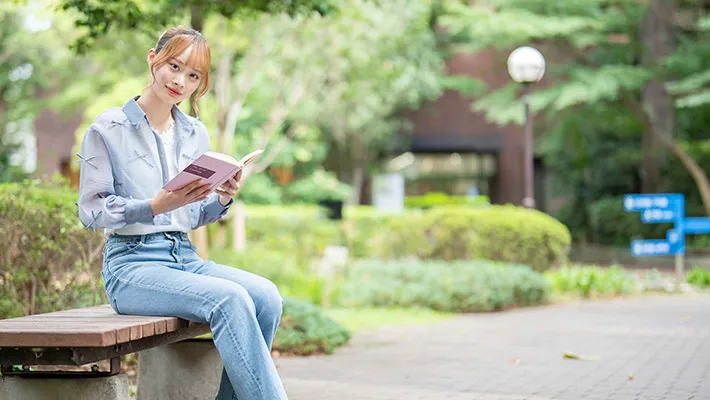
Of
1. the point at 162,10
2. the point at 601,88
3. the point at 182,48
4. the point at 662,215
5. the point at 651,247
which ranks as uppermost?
the point at 601,88

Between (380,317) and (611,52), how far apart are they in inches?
654

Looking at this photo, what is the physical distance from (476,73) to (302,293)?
67.0ft

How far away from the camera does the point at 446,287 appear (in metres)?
12.2

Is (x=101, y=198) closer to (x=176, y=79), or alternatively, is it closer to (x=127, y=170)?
(x=127, y=170)

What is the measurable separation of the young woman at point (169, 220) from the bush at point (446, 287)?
7708 millimetres

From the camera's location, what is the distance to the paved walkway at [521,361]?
6242mm

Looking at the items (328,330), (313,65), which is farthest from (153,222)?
(313,65)

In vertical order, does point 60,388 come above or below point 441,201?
above

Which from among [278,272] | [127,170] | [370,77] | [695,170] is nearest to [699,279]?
[278,272]

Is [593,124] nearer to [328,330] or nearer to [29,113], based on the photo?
[29,113]

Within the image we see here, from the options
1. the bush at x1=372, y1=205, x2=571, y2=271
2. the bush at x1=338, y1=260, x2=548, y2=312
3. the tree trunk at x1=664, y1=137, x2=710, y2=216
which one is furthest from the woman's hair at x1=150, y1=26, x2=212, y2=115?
the tree trunk at x1=664, y1=137, x2=710, y2=216

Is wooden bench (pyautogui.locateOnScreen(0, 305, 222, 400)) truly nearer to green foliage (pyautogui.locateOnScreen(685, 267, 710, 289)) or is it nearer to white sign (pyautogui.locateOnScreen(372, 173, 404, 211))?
green foliage (pyautogui.locateOnScreen(685, 267, 710, 289))

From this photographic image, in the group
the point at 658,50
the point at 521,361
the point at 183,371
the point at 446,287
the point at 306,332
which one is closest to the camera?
the point at 183,371

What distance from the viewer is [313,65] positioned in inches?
768
